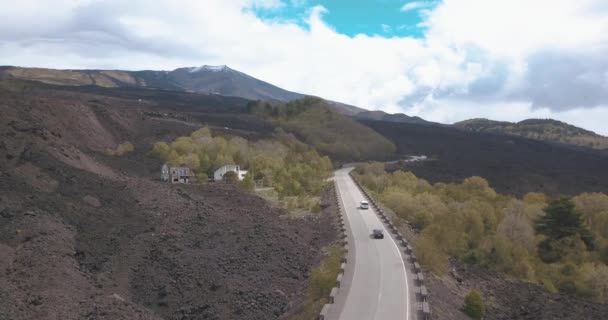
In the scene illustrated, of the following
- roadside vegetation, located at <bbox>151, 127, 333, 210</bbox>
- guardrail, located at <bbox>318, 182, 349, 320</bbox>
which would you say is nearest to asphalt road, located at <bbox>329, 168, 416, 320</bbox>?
guardrail, located at <bbox>318, 182, 349, 320</bbox>

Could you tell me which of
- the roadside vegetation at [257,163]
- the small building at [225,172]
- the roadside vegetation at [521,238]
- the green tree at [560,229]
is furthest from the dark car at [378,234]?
the small building at [225,172]

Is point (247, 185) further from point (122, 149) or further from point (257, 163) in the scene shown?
point (122, 149)

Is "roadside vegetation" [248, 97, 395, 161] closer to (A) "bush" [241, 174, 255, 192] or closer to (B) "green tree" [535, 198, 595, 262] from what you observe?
(A) "bush" [241, 174, 255, 192]

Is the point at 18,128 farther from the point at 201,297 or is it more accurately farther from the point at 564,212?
the point at 564,212

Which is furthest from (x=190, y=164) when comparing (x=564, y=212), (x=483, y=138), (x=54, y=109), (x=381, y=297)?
(x=483, y=138)

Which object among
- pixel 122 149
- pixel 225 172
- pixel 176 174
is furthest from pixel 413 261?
pixel 122 149

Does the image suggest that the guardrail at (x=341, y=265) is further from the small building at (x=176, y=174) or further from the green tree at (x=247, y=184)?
the small building at (x=176, y=174)
